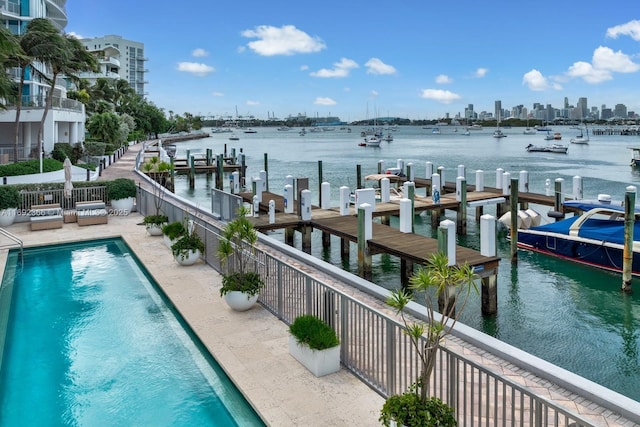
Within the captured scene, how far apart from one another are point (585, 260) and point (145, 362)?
14990mm

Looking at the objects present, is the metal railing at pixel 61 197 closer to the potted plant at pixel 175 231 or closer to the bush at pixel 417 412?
the potted plant at pixel 175 231

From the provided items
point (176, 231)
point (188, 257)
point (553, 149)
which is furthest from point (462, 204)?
point (553, 149)

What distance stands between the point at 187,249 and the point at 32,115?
3183 centimetres

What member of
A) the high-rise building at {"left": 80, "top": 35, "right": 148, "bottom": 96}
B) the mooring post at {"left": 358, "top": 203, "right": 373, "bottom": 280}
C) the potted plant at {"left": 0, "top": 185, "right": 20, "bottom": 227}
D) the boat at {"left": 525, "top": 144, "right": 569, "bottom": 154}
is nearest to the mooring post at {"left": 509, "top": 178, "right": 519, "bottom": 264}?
the mooring post at {"left": 358, "top": 203, "right": 373, "bottom": 280}

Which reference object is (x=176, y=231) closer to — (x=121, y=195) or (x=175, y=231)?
(x=175, y=231)

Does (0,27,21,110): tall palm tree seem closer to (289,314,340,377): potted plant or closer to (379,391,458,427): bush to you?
(289,314,340,377): potted plant

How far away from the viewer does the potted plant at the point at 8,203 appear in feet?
63.6

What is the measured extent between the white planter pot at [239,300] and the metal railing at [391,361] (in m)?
0.39

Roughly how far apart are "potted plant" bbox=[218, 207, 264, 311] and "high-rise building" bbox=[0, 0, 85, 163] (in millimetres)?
29990

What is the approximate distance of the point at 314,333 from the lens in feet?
24.8

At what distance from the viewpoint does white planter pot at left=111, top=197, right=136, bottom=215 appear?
864 inches

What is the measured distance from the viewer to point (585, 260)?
18.2 metres

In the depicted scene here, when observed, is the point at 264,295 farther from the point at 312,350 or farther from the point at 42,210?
the point at 42,210

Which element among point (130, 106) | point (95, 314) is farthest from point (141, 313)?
point (130, 106)
